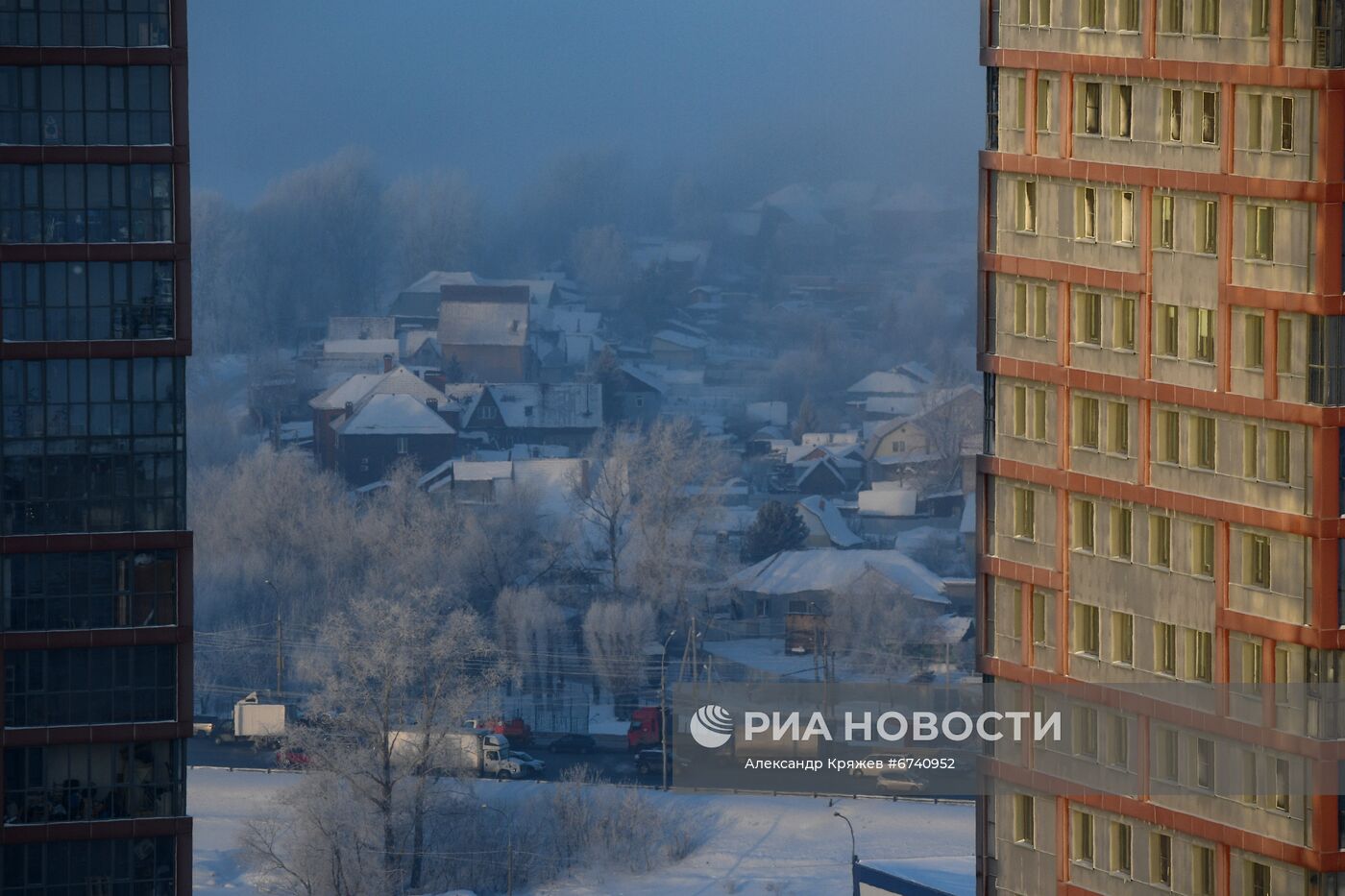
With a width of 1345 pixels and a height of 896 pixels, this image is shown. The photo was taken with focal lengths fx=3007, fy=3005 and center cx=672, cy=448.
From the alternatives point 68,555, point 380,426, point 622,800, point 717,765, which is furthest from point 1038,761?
point 380,426

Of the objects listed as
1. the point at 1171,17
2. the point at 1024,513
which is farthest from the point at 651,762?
the point at 1171,17

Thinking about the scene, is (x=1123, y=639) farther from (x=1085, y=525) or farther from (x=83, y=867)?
(x=83, y=867)

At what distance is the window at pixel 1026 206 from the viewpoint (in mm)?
34188

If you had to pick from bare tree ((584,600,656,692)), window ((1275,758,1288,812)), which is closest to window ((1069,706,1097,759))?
window ((1275,758,1288,812))

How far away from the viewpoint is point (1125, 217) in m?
32.8

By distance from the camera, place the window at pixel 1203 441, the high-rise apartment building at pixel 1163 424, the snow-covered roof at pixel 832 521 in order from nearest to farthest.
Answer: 1. the high-rise apartment building at pixel 1163 424
2. the window at pixel 1203 441
3. the snow-covered roof at pixel 832 521

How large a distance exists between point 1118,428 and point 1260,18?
492cm

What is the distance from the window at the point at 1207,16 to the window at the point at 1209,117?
0.66 m

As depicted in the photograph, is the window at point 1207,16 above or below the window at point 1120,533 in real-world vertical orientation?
above

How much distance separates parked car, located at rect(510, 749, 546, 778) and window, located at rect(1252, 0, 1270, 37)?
8084 centimetres

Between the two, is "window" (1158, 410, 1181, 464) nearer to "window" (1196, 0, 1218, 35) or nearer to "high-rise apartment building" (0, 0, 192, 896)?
"window" (1196, 0, 1218, 35)

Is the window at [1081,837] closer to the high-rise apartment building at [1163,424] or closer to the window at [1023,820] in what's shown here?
the high-rise apartment building at [1163,424]

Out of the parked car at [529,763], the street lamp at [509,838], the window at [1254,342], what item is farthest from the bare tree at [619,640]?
the window at [1254,342]

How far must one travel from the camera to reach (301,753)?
107938mm
